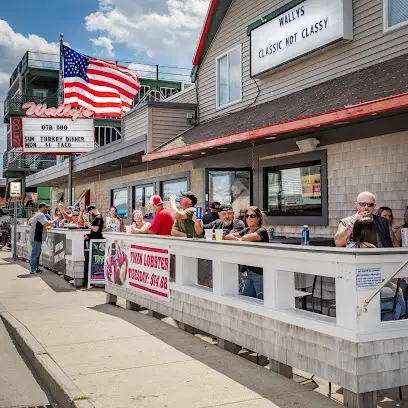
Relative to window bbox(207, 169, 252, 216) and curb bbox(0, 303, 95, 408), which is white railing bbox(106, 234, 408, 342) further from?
window bbox(207, 169, 252, 216)

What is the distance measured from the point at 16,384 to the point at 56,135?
15881 millimetres

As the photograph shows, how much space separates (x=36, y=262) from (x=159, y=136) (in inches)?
189

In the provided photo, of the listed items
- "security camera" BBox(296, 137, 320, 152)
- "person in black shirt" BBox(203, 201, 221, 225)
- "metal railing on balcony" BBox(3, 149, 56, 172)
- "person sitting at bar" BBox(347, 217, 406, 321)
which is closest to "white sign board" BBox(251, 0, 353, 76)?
"security camera" BBox(296, 137, 320, 152)

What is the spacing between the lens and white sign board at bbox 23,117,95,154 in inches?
790

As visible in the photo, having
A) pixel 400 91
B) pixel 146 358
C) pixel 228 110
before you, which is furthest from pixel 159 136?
pixel 146 358

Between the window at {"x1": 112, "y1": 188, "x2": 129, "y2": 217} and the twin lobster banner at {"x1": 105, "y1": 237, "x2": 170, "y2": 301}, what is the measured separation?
35.0ft

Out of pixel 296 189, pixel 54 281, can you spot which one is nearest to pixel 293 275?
pixel 296 189

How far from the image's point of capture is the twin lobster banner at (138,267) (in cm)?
747

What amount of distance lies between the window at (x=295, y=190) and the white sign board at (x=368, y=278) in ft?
19.0

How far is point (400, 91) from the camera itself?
7141 mm

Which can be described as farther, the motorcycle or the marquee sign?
the motorcycle

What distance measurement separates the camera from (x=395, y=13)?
8.88m

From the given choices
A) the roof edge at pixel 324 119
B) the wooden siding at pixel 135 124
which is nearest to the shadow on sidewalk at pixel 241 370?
the roof edge at pixel 324 119

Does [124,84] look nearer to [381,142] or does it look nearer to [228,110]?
[228,110]
